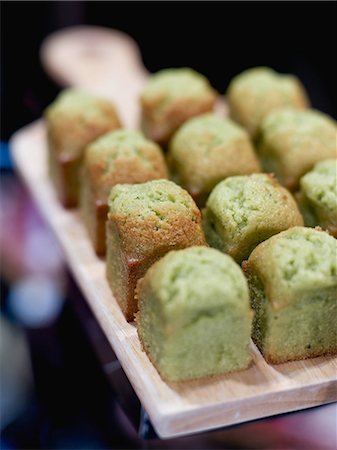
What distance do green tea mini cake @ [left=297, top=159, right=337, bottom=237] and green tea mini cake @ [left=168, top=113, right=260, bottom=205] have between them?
172mm

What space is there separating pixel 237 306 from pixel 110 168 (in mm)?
625

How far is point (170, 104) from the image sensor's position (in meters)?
2.12

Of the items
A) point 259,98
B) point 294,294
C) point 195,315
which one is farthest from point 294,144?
point 195,315

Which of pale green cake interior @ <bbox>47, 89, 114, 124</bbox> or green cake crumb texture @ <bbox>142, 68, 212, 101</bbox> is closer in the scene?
pale green cake interior @ <bbox>47, 89, 114, 124</bbox>

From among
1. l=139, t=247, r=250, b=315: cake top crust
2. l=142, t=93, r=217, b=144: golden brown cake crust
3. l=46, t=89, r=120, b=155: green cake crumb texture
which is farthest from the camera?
l=142, t=93, r=217, b=144: golden brown cake crust

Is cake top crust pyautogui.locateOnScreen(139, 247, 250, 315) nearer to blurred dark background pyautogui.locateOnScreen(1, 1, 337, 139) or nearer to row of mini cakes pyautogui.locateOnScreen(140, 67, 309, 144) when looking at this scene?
row of mini cakes pyautogui.locateOnScreen(140, 67, 309, 144)

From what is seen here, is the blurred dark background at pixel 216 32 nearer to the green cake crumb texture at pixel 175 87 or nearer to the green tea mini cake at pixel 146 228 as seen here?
the green cake crumb texture at pixel 175 87

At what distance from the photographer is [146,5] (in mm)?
3689

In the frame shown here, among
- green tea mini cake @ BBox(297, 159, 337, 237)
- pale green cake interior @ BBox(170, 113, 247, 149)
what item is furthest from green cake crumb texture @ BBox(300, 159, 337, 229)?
pale green cake interior @ BBox(170, 113, 247, 149)

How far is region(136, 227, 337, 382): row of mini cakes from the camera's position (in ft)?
4.27

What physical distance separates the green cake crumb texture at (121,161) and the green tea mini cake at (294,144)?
318 mm

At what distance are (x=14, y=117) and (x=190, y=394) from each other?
1.66 m

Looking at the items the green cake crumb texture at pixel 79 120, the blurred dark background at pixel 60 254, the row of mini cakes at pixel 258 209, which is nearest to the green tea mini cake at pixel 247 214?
the row of mini cakes at pixel 258 209

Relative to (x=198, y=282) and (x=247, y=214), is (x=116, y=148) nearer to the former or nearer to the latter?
(x=247, y=214)
